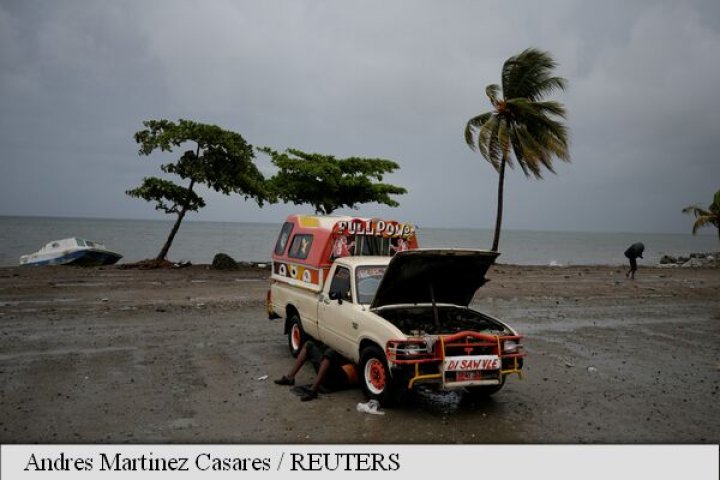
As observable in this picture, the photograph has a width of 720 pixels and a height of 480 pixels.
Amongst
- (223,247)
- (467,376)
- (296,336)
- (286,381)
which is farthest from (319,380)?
(223,247)

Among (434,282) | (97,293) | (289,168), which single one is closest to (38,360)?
(434,282)

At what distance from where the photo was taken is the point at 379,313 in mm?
7309

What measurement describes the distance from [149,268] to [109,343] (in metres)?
15.2

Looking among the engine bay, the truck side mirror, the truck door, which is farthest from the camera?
the truck side mirror

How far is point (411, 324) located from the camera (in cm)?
734

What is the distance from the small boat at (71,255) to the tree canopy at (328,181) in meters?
11.7

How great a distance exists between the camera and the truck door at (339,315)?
24.3 feet

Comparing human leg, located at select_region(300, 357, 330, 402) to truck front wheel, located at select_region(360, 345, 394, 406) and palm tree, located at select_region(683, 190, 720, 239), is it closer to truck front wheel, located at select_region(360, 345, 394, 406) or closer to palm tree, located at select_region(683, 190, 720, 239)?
truck front wheel, located at select_region(360, 345, 394, 406)

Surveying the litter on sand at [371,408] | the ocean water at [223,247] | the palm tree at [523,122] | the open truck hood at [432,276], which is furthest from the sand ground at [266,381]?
the ocean water at [223,247]

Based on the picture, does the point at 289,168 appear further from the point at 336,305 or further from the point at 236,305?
the point at 336,305

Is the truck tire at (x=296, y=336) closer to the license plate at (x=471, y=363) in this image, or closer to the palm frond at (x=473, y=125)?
the license plate at (x=471, y=363)

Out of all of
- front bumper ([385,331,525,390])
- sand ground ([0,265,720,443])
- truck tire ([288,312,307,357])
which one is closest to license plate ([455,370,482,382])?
front bumper ([385,331,525,390])

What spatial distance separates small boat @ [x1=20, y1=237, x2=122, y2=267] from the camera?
93.0 ft

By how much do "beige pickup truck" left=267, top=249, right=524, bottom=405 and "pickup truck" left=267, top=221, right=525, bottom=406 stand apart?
0.04ft
